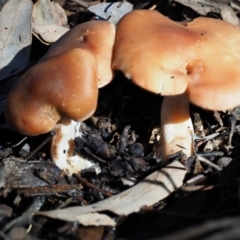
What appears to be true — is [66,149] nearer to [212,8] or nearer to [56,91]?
[56,91]

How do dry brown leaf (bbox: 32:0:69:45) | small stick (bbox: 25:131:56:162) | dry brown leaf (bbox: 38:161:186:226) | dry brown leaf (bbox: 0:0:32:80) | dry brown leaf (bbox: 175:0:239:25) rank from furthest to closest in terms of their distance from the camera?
dry brown leaf (bbox: 175:0:239:25) → dry brown leaf (bbox: 32:0:69:45) → dry brown leaf (bbox: 0:0:32:80) → small stick (bbox: 25:131:56:162) → dry brown leaf (bbox: 38:161:186:226)

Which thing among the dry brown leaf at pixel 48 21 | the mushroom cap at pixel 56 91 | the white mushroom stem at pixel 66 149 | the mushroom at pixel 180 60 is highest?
the mushroom at pixel 180 60

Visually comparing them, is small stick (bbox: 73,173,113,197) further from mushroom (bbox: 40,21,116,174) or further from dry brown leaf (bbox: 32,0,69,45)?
dry brown leaf (bbox: 32,0,69,45)

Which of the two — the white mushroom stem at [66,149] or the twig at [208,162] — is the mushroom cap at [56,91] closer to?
the white mushroom stem at [66,149]

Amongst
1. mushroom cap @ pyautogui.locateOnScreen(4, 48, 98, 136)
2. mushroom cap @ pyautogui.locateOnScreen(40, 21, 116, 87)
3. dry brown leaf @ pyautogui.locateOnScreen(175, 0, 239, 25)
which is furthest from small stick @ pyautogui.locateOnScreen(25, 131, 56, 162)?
dry brown leaf @ pyautogui.locateOnScreen(175, 0, 239, 25)

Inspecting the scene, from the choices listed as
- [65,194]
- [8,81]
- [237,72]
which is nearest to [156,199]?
[65,194]

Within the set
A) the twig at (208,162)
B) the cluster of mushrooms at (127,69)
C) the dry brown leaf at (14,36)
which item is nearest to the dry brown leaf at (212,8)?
the cluster of mushrooms at (127,69)

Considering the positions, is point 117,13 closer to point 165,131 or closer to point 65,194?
point 165,131
